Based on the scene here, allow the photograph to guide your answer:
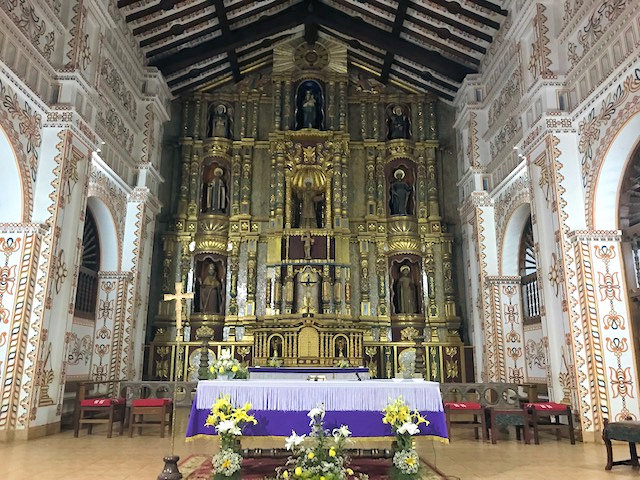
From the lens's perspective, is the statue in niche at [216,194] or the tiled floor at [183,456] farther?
the statue in niche at [216,194]

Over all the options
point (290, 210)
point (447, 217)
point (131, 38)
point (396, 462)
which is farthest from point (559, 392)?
point (131, 38)

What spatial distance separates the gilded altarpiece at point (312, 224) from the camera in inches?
579

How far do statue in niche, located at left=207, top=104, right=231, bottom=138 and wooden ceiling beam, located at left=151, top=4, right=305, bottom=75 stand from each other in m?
1.86

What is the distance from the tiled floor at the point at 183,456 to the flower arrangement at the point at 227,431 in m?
1.02

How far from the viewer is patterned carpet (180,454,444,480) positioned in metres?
5.89

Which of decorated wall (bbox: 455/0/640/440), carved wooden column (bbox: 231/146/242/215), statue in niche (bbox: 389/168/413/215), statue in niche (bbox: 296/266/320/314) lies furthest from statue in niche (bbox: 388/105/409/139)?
statue in niche (bbox: 296/266/320/314)

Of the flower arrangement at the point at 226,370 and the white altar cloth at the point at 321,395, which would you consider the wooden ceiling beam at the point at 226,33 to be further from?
the white altar cloth at the point at 321,395

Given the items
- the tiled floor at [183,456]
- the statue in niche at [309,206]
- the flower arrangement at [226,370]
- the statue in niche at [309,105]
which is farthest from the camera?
the statue in niche at [309,105]

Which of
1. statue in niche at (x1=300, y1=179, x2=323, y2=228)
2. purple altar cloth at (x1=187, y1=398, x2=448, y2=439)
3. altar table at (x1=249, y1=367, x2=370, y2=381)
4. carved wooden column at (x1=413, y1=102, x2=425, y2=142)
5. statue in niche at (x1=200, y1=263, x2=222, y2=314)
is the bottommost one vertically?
purple altar cloth at (x1=187, y1=398, x2=448, y2=439)

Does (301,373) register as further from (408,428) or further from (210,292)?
(210,292)

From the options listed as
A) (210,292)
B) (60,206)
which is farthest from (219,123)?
(60,206)

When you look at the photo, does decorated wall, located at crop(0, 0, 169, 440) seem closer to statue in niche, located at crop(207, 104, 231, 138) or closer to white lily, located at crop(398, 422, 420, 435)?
statue in niche, located at crop(207, 104, 231, 138)

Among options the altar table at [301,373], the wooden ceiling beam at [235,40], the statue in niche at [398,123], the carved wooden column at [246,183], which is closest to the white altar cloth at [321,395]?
the altar table at [301,373]

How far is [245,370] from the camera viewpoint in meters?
7.63
